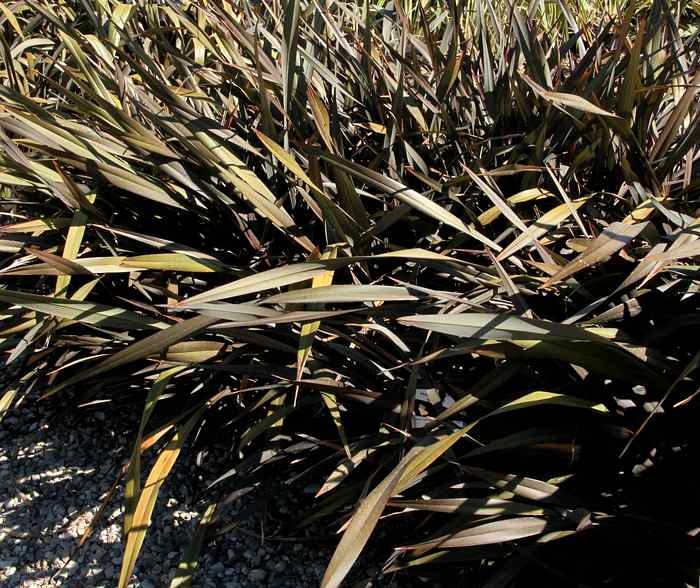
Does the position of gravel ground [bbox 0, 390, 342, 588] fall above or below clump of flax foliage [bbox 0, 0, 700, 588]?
below

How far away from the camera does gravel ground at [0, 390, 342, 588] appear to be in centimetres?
166

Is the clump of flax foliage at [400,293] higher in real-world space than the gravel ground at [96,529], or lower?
higher

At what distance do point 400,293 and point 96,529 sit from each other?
3.28 feet

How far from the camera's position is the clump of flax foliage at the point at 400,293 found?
131 centimetres

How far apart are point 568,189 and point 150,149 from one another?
1011mm

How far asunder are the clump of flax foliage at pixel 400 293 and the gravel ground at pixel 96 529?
0.23 ft

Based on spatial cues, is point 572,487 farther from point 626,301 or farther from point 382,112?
point 382,112

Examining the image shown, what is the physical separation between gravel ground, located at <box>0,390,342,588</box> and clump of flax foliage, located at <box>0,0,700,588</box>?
0.23 feet

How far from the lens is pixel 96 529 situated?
1771 millimetres

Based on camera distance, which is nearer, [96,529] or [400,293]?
[400,293]

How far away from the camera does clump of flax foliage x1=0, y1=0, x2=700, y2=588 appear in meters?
1.31

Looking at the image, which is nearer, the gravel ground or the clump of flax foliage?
the clump of flax foliage

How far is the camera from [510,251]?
135cm

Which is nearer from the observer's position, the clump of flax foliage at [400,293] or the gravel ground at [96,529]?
the clump of flax foliage at [400,293]
